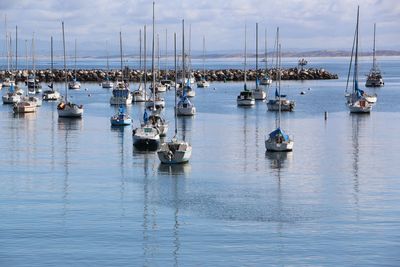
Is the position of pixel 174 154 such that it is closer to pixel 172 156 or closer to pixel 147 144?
pixel 172 156

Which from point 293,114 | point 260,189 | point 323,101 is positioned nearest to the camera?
point 260,189

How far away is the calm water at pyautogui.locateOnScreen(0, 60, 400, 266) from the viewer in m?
37.0

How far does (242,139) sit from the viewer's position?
77.9 meters

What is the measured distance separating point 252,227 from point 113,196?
1039cm

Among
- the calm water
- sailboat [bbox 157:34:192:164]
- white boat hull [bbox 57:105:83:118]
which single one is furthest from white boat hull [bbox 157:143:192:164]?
white boat hull [bbox 57:105:83:118]

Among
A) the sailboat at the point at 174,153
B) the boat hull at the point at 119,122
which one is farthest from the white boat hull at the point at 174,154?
the boat hull at the point at 119,122

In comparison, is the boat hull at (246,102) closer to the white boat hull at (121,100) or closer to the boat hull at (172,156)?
the white boat hull at (121,100)

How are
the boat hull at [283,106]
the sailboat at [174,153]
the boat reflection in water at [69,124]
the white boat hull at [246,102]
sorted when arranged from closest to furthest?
the sailboat at [174,153] < the boat reflection in water at [69,124] < the boat hull at [283,106] < the white boat hull at [246,102]

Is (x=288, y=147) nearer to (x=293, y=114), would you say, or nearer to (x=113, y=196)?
(x=113, y=196)

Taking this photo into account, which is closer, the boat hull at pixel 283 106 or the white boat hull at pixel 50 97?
the boat hull at pixel 283 106

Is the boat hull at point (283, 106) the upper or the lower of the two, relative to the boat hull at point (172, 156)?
upper

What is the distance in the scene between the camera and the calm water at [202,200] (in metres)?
37.0

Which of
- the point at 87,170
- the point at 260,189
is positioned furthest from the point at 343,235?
the point at 87,170

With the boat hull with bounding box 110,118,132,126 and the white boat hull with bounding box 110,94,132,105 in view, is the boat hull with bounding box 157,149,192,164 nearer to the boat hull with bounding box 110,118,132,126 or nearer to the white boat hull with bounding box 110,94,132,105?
the boat hull with bounding box 110,118,132,126
